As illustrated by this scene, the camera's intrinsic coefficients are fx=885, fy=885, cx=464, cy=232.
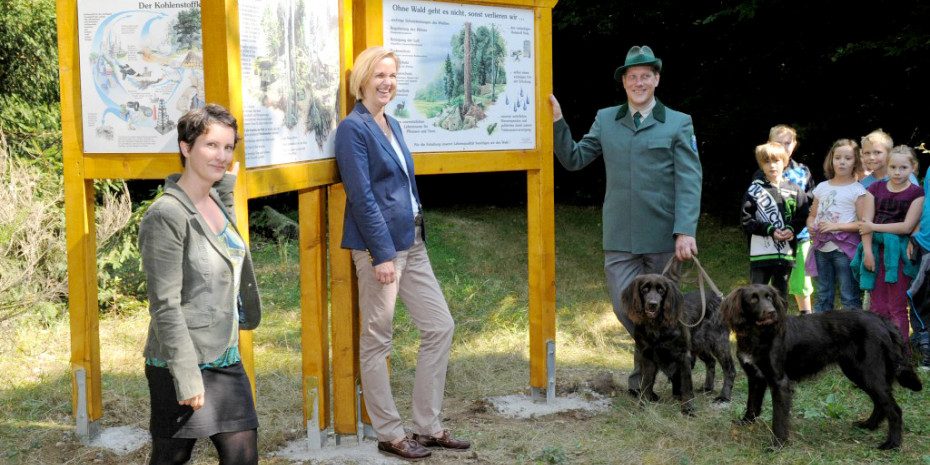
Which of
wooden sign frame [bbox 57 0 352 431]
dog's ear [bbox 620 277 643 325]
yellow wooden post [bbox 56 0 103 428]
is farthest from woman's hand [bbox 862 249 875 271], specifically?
yellow wooden post [bbox 56 0 103 428]

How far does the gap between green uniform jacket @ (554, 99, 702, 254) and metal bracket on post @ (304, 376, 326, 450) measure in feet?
7.17

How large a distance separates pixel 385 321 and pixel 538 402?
1.60 metres

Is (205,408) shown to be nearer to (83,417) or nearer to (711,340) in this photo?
(83,417)

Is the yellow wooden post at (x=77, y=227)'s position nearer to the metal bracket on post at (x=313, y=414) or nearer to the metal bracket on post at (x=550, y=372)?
the metal bracket on post at (x=313, y=414)

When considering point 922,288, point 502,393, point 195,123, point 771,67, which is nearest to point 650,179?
point 502,393

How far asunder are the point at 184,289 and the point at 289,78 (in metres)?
1.45

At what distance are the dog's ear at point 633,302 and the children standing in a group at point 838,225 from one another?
7.19 feet

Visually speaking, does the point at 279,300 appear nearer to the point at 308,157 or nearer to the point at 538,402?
the point at 538,402

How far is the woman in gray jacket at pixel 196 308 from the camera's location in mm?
2879

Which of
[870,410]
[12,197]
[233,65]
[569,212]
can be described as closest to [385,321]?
[233,65]

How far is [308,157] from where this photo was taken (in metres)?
4.32

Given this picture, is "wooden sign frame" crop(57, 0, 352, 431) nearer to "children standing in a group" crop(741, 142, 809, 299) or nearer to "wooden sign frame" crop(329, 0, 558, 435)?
"wooden sign frame" crop(329, 0, 558, 435)

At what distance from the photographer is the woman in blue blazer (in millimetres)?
4285

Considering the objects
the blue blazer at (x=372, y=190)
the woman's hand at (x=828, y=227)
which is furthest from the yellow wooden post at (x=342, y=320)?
the woman's hand at (x=828, y=227)
